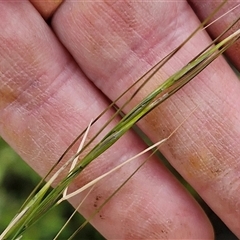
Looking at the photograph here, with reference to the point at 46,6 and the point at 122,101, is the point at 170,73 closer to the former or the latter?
the point at 122,101

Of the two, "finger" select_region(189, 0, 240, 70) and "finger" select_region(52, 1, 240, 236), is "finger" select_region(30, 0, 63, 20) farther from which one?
"finger" select_region(189, 0, 240, 70)

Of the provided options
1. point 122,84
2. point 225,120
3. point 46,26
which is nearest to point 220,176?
point 225,120

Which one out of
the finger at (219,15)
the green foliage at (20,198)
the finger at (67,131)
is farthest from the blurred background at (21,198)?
the finger at (219,15)

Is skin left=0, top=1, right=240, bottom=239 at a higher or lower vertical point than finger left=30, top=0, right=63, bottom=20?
lower

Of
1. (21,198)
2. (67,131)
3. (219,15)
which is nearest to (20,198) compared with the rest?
(21,198)

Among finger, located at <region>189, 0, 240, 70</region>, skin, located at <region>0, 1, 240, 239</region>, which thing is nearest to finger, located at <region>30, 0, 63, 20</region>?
skin, located at <region>0, 1, 240, 239</region>

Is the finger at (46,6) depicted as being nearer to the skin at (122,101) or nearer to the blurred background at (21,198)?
the skin at (122,101)

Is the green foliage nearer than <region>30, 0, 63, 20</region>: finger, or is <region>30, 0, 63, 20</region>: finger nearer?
<region>30, 0, 63, 20</region>: finger
